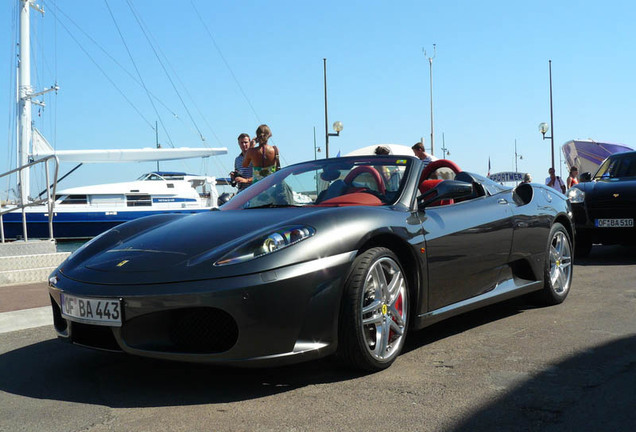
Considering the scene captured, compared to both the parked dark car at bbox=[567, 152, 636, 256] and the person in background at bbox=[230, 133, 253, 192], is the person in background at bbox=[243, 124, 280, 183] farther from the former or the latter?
the parked dark car at bbox=[567, 152, 636, 256]

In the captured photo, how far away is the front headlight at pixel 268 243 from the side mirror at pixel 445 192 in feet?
3.10

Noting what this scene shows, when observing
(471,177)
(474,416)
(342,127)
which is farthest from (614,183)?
(342,127)

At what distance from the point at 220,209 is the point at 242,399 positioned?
160 centimetres

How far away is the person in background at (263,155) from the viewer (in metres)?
7.92

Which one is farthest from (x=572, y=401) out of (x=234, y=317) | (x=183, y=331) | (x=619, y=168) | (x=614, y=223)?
(x=619, y=168)

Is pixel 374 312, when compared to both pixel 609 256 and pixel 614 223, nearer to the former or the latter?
pixel 614 223

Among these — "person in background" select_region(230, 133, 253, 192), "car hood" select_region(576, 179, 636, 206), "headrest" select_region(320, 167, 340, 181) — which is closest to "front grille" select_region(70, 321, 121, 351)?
"headrest" select_region(320, 167, 340, 181)

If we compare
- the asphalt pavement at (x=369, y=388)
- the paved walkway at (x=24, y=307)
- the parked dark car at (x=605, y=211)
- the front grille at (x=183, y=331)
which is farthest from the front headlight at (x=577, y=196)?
the front grille at (x=183, y=331)

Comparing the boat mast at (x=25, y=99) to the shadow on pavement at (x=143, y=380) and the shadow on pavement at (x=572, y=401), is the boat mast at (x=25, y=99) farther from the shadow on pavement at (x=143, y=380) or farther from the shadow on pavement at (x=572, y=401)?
the shadow on pavement at (x=572, y=401)

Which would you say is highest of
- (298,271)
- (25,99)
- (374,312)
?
(25,99)

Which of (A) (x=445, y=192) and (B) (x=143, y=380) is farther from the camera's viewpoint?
(A) (x=445, y=192)

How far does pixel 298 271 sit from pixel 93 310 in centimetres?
97

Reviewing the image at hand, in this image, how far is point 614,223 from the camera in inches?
317

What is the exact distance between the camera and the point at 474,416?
2678 millimetres
